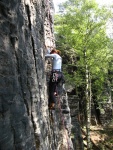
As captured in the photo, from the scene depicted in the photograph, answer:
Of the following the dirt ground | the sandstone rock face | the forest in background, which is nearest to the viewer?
the sandstone rock face

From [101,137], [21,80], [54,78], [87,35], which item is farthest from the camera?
[101,137]

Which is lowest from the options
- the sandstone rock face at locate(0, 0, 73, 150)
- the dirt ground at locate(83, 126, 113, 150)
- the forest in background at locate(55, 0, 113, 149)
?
the dirt ground at locate(83, 126, 113, 150)

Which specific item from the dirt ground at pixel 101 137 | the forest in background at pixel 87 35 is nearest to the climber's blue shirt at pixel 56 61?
the forest in background at pixel 87 35

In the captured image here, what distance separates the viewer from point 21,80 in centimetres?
531

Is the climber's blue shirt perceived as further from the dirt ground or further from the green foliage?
the dirt ground

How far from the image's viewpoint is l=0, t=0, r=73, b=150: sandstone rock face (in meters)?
4.38

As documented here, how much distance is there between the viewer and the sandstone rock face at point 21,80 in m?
4.38

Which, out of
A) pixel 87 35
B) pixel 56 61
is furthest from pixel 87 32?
pixel 56 61

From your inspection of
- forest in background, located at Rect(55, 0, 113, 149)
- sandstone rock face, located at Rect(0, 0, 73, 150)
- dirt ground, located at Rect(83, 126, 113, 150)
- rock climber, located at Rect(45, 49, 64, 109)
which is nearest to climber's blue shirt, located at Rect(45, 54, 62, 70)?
rock climber, located at Rect(45, 49, 64, 109)

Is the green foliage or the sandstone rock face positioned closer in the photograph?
the sandstone rock face

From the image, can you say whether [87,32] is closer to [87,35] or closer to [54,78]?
[87,35]

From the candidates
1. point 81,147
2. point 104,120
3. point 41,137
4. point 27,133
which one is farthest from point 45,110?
point 104,120

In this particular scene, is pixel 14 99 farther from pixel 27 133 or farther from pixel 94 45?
pixel 94 45

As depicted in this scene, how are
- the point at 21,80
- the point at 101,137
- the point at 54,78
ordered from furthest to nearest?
the point at 101,137 → the point at 54,78 → the point at 21,80
